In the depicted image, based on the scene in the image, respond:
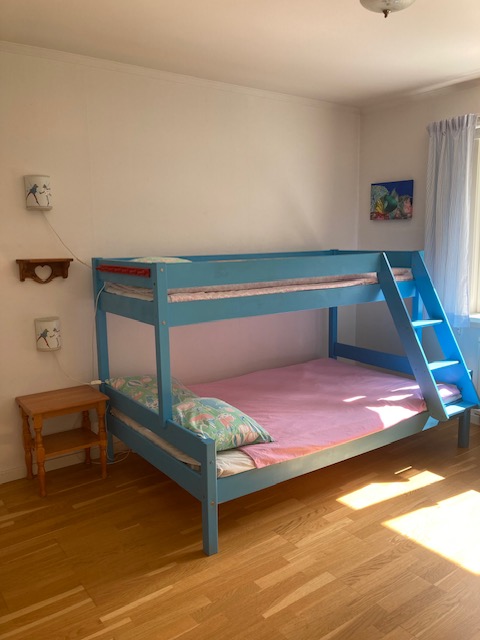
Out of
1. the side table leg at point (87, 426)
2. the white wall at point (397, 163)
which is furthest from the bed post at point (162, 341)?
the white wall at point (397, 163)

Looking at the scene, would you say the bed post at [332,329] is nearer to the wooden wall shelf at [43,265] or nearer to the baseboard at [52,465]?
the baseboard at [52,465]

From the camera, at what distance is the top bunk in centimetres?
245

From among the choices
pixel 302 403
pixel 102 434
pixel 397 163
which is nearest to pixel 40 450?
pixel 102 434

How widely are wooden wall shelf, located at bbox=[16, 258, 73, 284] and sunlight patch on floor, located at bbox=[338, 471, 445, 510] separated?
6.59ft

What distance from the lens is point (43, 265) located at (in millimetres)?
3037

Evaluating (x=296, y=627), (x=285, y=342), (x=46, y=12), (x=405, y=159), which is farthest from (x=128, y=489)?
(x=405, y=159)

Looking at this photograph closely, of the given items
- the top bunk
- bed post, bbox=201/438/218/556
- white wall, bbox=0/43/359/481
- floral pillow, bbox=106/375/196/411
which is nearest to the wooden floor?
bed post, bbox=201/438/218/556

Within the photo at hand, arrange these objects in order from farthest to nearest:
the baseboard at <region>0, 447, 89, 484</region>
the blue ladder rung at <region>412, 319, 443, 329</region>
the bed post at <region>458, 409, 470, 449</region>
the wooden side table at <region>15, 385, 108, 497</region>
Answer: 1. the bed post at <region>458, 409, 470, 449</region>
2. the blue ladder rung at <region>412, 319, 443, 329</region>
3. the baseboard at <region>0, 447, 89, 484</region>
4. the wooden side table at <region>15, 385, 108, 497</region>

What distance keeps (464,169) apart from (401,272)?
2.85ft

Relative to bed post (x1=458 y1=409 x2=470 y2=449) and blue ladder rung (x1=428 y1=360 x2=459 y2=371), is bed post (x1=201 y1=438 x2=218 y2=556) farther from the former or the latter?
bed post (x1=458 y1=409 x2=470 y2=449)

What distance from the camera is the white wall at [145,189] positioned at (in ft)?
9.67

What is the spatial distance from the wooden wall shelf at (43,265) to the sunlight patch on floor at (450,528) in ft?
7.24

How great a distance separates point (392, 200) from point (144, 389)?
2.53 m

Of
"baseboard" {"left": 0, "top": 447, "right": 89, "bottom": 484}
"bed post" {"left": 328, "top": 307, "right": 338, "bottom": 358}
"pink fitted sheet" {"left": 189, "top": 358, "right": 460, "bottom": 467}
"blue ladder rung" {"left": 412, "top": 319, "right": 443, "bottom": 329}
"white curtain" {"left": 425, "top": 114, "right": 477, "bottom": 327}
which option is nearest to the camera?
"pink fitted sheet" {"left": 189, "top": 358, "right": 460, "bottom": 467}
